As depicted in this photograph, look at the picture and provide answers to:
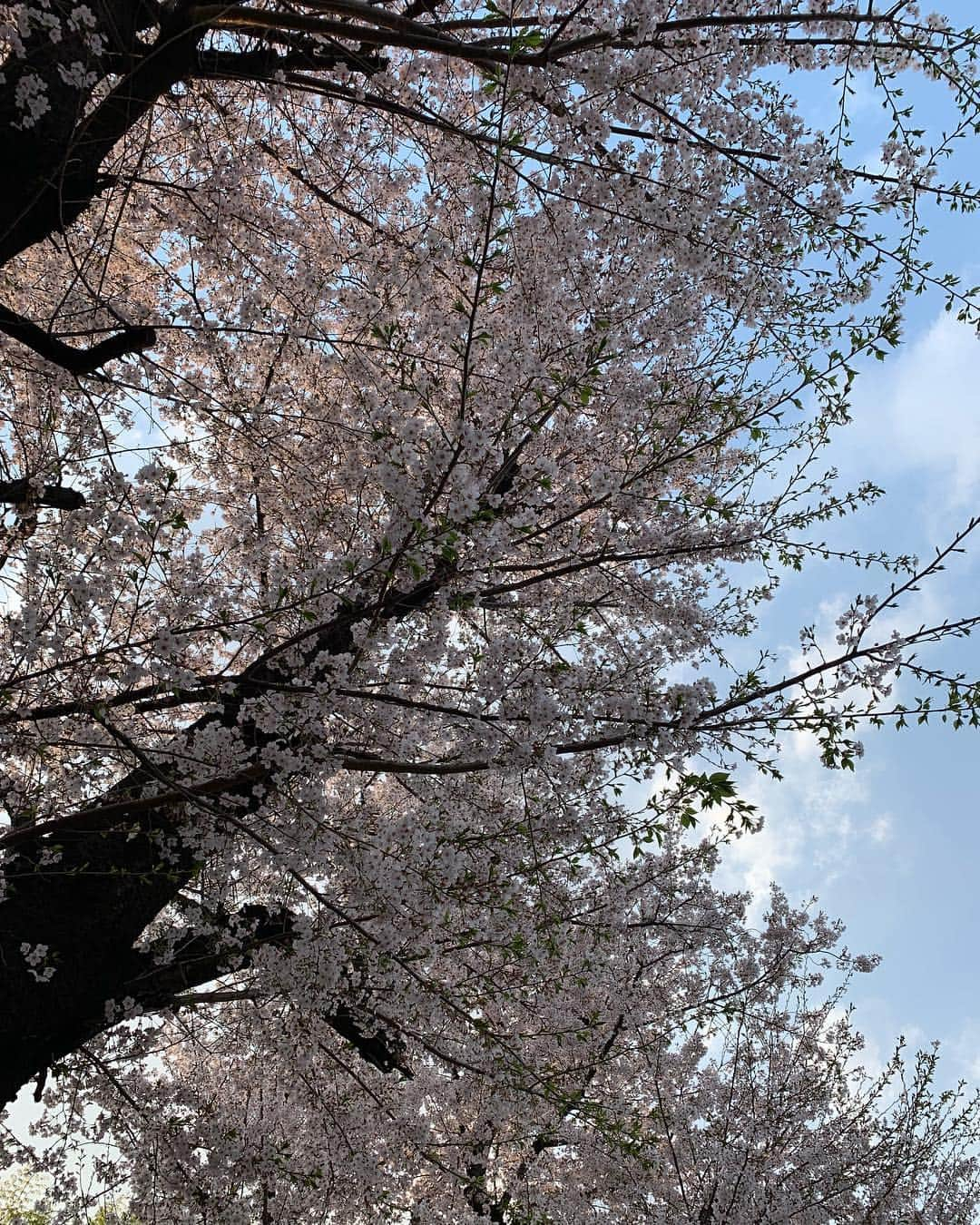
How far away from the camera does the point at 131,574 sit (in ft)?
11.5

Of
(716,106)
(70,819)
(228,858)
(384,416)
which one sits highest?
(716,106)

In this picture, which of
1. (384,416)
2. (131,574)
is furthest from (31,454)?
(384,416)

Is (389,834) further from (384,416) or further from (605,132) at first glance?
(605,132)

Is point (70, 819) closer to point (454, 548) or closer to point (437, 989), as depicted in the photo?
point (437, 989)

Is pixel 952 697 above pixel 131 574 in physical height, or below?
above

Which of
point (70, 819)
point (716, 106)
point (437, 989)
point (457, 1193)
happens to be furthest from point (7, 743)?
point (457, 1193)

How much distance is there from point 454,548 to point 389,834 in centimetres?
148

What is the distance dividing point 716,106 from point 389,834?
13.8 feet

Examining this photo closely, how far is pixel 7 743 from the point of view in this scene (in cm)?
411

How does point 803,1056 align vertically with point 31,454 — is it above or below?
above

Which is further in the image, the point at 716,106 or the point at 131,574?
the point at 716,106

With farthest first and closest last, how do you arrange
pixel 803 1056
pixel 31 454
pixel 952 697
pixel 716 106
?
1. pixel 803 1056
2. pixel 31 454
3. pixel 716 106
4. pixel 952 697

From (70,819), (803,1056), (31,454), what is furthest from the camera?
(803,1056)

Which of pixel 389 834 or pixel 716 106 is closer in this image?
pixel 389 834
